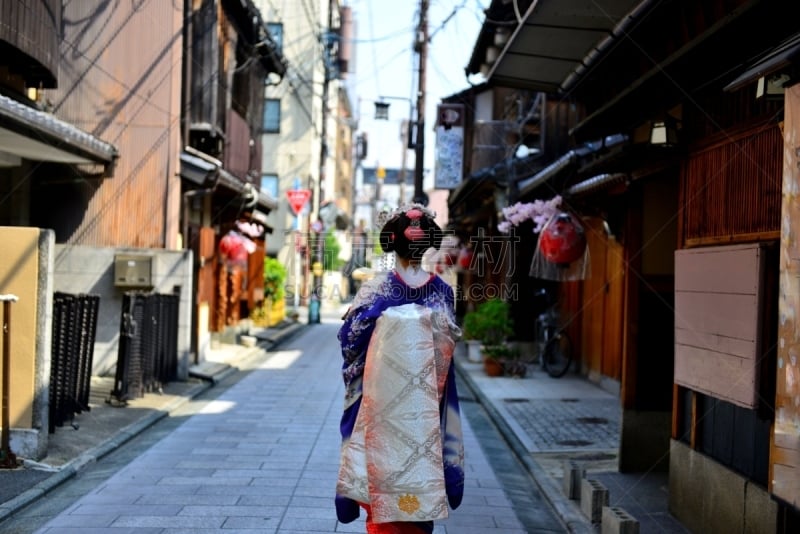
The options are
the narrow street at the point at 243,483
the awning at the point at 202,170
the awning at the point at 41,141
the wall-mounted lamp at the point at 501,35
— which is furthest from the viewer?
the wall-mounted lamp at the point at 501,35

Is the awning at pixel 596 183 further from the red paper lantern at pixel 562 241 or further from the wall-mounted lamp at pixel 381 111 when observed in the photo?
the wall-mounted lamp at pixel 381 111

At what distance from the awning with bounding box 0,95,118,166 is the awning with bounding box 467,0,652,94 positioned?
19.0 feet

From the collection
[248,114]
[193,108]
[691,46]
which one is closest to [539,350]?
[193,108]

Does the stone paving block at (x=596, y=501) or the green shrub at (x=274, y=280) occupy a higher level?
the green shrub at (x=274, y=280)

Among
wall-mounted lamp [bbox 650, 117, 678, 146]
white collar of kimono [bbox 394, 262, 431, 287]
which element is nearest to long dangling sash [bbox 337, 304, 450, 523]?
white collar of kimono [bbox 394, 262, 431, 287]

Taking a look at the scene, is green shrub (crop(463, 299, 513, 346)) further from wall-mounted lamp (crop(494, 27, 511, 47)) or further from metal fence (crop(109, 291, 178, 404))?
metal fence (crop(109, 291, 178, 404))

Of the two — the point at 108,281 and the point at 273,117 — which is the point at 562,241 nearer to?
the point at 108,281

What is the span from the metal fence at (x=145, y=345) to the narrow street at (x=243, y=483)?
79cm

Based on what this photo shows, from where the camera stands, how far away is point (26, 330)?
27.2 ft

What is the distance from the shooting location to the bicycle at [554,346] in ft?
55.0

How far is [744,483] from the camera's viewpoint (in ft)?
19.1

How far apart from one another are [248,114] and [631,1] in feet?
56.1

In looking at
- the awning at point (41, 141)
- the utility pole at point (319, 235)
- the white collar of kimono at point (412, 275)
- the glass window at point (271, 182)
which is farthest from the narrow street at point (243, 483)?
the glass window at point (271, 182)

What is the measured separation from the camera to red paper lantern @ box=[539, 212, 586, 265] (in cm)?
1261
